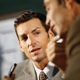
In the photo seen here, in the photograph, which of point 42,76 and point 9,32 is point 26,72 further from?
Answer: point 9,32

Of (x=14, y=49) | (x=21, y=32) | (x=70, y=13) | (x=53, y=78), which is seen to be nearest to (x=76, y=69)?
(x=70, y=13)

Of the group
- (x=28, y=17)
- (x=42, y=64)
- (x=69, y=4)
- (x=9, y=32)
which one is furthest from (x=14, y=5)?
(x=69, y=4)

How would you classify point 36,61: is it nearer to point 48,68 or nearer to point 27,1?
point 48,68

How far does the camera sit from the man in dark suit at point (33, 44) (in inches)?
44.3

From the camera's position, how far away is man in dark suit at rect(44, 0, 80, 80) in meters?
0.62

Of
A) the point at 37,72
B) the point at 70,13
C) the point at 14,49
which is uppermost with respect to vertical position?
the point at 70,13

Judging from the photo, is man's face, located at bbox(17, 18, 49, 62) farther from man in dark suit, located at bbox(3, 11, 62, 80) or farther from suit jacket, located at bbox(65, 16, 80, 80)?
suit jacket, located at bbox(65, 16, 80, 80)

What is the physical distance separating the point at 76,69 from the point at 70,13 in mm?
206

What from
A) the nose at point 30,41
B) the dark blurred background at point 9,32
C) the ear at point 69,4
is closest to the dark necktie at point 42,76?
the nose at point 30,41

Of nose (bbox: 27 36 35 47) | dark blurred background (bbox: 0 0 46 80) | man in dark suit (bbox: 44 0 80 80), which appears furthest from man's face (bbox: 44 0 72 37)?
dark blurred background (bbox: 0 0 46 80)

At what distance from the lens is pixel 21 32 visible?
1168 millimetres

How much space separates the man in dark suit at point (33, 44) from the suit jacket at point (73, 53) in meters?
0.48

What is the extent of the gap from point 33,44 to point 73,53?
515 millimetres

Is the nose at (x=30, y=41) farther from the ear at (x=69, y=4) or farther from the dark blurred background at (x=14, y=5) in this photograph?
the dark blurred background at (x=14, y=5)
